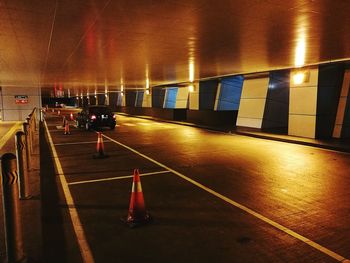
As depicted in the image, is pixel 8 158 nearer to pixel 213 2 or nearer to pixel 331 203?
pixel 213 2

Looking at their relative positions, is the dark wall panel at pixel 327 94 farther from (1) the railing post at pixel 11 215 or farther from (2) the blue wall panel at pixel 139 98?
(2) the blue wall panel at pixel 139 98

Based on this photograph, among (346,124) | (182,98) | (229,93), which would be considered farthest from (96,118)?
(346,124)

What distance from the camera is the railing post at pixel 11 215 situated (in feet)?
11.0

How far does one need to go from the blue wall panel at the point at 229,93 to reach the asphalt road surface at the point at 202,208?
16.0m

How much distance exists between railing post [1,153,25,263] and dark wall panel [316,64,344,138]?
1396 cm

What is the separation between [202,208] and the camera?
17.9ft

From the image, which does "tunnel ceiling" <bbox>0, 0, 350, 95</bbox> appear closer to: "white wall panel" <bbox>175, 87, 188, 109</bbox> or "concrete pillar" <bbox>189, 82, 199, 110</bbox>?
"concrete pillar" <bbox>189, 82, 199, 110</bbox>

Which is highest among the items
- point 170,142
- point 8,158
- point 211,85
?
point 211,85

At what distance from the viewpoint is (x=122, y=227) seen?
4.64 m

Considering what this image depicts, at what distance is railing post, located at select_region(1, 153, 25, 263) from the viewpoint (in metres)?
3.36

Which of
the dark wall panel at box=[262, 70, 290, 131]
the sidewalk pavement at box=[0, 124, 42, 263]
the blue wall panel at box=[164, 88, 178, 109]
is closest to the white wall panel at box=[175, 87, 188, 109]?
the blue wall panel at box=[164, 88, 178, 109]

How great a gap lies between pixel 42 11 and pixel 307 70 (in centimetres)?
1248

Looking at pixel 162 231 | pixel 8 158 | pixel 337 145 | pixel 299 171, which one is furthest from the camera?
pixel 337 145

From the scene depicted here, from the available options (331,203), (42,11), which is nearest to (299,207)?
(331,203)
